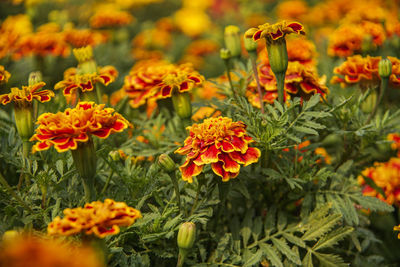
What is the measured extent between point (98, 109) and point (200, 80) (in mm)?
357

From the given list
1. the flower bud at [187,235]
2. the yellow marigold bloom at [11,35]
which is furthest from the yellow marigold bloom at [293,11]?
the flower bud at [187,235]

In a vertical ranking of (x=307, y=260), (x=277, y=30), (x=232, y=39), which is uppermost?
(x=277, y=30)

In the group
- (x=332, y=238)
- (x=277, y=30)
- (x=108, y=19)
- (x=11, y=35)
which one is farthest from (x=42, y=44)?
(x=332, y=238)

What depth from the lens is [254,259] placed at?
3.15 feet

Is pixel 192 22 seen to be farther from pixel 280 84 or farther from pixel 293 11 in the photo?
pixel 280 84

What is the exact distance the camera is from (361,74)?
3.87 feet

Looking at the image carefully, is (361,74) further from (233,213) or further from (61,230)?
(61,230)

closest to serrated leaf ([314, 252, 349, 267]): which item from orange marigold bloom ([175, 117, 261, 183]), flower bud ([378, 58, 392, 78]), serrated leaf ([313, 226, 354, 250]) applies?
serrated leaf ([313, 226, 354, 250])

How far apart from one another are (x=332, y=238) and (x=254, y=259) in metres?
0.20

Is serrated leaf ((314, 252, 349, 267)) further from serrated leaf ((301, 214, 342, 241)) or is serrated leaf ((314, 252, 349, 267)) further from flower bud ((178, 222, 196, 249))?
flower bud ((178, 222, 196, 249))

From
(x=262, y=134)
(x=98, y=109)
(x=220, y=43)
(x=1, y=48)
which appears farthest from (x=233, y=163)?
(x=220, y=43)

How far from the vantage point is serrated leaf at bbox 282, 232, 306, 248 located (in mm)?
999

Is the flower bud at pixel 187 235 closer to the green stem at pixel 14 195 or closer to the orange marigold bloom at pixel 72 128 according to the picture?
the orange marigold bloom at pixel 72 128

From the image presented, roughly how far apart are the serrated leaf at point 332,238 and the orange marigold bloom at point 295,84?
1.17 ft
